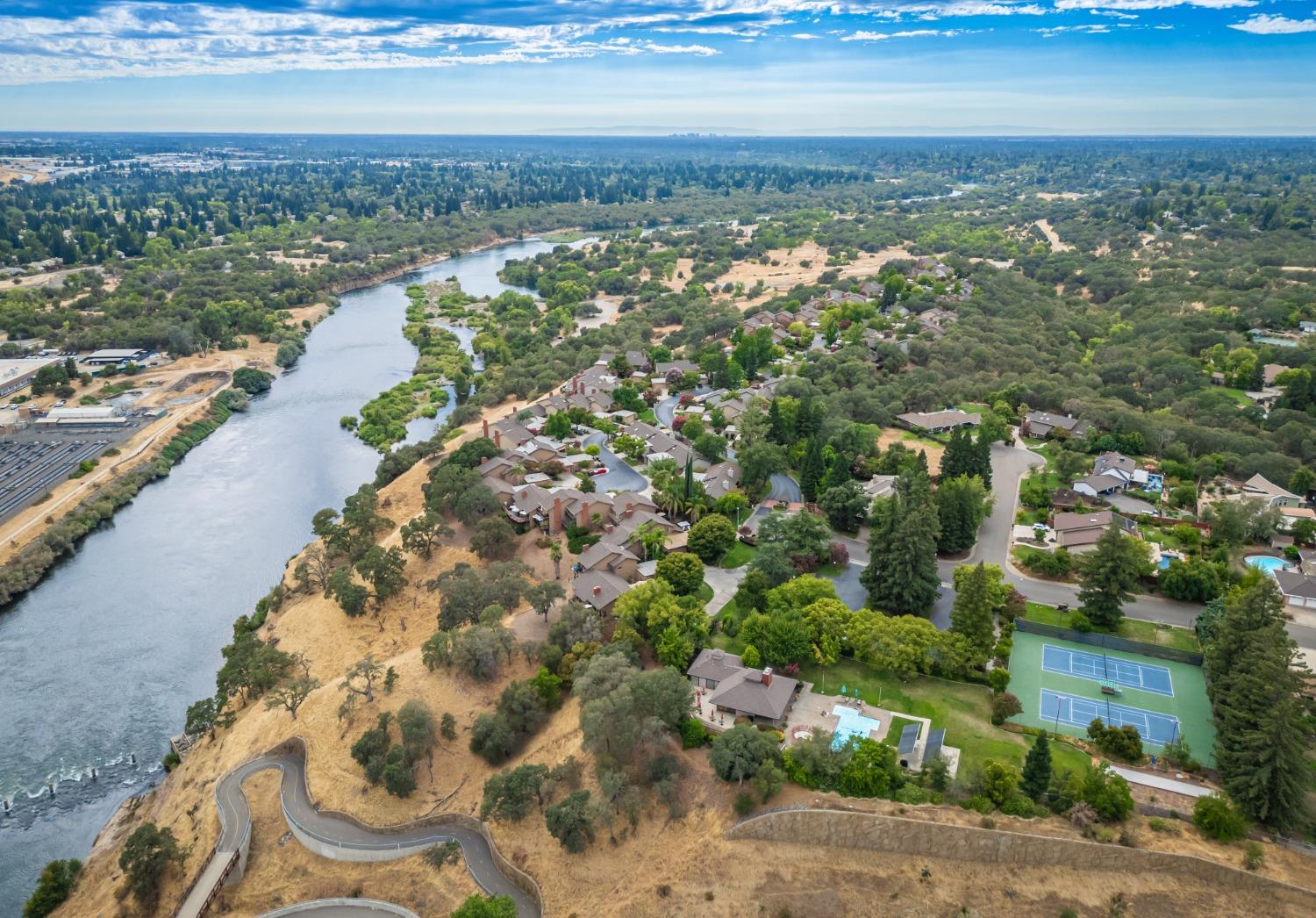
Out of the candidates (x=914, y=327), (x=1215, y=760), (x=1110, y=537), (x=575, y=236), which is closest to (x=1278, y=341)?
(x=914, y=327)

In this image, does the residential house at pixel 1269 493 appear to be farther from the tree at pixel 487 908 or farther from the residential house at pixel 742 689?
the tree at pixel 487 908

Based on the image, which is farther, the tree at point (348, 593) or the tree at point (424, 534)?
the tree at point (424, 534)

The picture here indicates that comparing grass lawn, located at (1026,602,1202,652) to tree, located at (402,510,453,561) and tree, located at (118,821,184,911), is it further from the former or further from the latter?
tree, located at (118,821,184,911)

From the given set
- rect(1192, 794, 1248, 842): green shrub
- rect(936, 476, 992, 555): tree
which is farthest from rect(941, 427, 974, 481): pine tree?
rect(1192, 794, 1248, 842): green shrub

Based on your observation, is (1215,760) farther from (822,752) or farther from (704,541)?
(704,541)

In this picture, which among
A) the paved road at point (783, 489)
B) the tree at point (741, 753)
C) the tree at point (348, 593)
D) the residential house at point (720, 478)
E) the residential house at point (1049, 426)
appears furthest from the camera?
the residential house at point (1049, 426)

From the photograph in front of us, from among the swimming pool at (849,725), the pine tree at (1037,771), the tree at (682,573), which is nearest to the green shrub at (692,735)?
the swimming pool at (849,725)

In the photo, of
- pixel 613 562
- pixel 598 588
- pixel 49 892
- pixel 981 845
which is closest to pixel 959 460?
pixel 613 562

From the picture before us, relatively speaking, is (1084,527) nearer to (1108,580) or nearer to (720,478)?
(1108,580)
